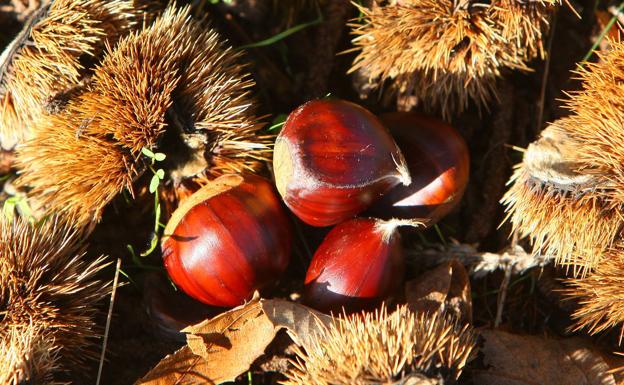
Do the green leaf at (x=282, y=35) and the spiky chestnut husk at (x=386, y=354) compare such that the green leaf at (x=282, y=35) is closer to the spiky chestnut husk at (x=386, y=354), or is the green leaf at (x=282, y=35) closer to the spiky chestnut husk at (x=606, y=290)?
the spiky chestnut husk at (x=386, y=354)

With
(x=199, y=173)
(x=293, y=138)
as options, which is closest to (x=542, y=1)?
(x=293, y=138)

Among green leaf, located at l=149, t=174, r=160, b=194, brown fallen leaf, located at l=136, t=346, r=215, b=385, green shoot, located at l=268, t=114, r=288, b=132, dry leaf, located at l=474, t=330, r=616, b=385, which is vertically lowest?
dry leaf, located at l=474, t=330, r=616, b=385

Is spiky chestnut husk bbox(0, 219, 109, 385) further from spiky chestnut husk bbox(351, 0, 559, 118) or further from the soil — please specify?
spiky chestnut husk bbox(351, 0, 559, 118)

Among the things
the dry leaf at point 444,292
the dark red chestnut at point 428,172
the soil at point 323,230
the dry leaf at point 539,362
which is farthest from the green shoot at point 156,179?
the dry leaf at point 539,362

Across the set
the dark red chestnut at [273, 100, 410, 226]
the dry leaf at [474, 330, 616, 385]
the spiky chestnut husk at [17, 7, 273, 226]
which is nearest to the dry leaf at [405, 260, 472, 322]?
the dry leaf at [474, 330, 616, 385]

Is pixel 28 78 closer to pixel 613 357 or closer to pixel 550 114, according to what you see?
pixel 550 114

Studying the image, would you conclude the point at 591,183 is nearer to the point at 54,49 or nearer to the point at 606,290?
the point at 606,290
